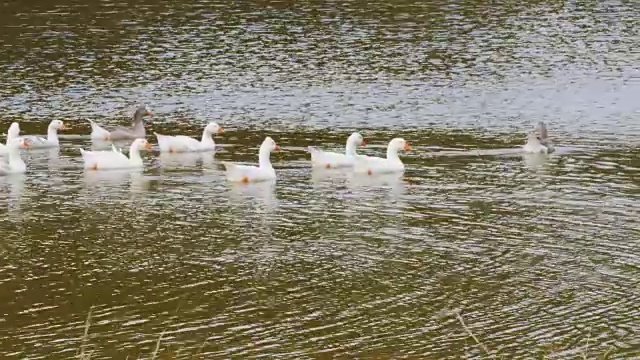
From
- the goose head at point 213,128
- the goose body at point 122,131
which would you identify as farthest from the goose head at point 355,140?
the goose body at point 122,131

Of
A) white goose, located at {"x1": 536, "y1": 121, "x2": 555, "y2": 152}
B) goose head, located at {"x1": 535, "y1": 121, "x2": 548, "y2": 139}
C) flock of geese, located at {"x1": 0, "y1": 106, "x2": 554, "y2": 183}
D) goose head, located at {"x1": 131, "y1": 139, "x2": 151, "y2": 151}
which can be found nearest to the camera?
flock of geese, located at {"x1": 0, "y1": 106, "x2": 554, "y2": 183}

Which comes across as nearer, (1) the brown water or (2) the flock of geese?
(1) the brown water

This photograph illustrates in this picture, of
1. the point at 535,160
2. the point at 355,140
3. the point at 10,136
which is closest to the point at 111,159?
the point at 10,136

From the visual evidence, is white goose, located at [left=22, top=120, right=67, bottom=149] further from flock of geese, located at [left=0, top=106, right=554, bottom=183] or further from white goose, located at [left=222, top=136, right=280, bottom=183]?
white goose, located at [left=222, top=136, right=280, bottom=183]

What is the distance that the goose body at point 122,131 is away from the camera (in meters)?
30.0

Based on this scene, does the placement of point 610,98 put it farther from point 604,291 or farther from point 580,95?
point 604,291

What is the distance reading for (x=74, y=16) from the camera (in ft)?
160

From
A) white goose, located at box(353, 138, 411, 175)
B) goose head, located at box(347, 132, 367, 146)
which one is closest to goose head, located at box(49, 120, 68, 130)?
goose head, located at box(347, 132, 367, 146)

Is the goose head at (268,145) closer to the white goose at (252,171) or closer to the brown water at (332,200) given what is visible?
the white goose at (252,171)

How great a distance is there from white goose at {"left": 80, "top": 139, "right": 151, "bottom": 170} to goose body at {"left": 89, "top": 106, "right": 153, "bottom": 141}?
2.67 meters

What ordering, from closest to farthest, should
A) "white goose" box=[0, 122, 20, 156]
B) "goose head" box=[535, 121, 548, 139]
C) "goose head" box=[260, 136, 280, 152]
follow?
"goose head" box=[260, 136, 280, 152] → "white goose" box=[0, 122, 20, 156] → "goose head" box=[535, 121, 548, 139]

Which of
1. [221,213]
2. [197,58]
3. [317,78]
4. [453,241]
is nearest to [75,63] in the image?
[197,58]

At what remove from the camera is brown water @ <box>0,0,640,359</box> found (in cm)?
1633

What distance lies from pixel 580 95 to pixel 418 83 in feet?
13.4
